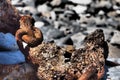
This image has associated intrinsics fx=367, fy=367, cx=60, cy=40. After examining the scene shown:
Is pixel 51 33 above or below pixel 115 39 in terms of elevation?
above

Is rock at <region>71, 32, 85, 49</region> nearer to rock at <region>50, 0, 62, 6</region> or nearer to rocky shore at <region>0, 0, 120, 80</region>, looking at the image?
rocky shore at <region>0, 0, 120, 80</region>

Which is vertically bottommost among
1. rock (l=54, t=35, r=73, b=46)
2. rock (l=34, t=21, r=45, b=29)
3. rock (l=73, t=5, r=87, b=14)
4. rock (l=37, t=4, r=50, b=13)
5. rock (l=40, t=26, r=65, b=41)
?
rock (l=54, t=35, r=73, b=46)

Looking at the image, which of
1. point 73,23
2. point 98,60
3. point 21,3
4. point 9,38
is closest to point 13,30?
point 9,38

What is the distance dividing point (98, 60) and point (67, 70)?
2.38 ft

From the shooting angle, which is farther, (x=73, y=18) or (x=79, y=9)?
(x=79, y=9)

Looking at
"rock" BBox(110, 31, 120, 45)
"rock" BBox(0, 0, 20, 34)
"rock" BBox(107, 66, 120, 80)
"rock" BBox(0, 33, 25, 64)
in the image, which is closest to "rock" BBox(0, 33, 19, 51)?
"rock" BBox(0, 33, 25, 64)

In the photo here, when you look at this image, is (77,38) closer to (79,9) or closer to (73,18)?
(73,18)

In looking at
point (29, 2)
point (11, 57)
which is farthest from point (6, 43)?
point (29, 2)

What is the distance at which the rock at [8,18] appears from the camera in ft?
18.9

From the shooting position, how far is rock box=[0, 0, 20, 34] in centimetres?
575

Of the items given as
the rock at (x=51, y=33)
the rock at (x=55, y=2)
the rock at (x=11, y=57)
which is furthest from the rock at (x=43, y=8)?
the rock at (x=11, y=57)

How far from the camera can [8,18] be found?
584 cm

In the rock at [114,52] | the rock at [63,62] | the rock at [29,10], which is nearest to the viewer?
the rock at [63,62]

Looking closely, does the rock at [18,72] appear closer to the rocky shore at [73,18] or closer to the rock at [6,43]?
the rock at [6,43]
